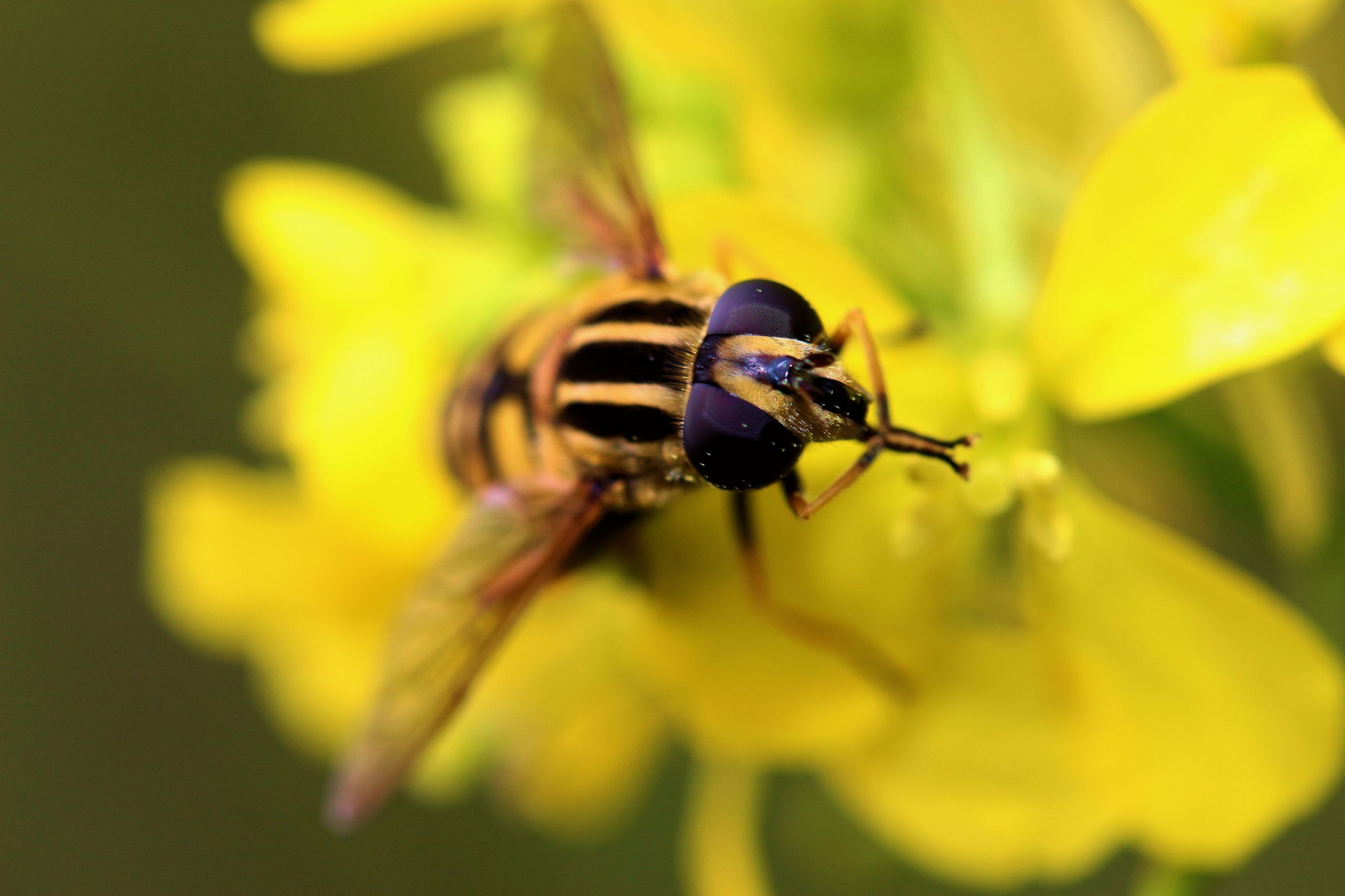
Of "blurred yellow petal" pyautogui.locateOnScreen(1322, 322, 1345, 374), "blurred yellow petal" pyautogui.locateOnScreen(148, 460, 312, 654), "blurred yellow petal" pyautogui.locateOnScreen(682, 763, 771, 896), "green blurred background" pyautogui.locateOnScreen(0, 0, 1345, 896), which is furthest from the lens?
"green blurred background" pyautogui.locateOnScreen(0, 0, 1345, 896)

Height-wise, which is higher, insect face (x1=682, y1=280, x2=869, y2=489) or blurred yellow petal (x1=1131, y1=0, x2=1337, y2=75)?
blurred yellow petal (x1=1131, y1=0, x2=1337, y2=75)

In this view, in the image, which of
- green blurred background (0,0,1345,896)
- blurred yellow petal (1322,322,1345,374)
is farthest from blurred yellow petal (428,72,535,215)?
green blurred background (0,0,1345,896)

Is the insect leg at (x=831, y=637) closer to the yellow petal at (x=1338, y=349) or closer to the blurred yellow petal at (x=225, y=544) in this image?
the yellow petal at (x=1338, y=349)

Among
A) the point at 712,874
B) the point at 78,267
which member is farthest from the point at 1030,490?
the point at 78,267

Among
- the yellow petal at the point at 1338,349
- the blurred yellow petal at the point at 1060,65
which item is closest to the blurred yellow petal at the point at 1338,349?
the yellow petal at the point at 1338,349

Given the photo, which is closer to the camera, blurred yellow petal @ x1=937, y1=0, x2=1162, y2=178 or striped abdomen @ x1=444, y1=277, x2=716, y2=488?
striped abdomen @ x1=444, y1=277, x2=716, y2=488

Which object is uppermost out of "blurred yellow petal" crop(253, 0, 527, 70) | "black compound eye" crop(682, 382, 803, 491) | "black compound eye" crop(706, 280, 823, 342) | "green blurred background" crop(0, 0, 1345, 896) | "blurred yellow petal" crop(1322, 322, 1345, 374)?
"blurred yellow petal" crop(253, 0, 527, 70)

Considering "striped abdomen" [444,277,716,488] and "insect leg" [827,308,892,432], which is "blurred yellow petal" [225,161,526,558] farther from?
"insect leg" [827,308,892,432]

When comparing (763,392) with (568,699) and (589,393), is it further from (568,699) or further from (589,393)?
(568,699)
